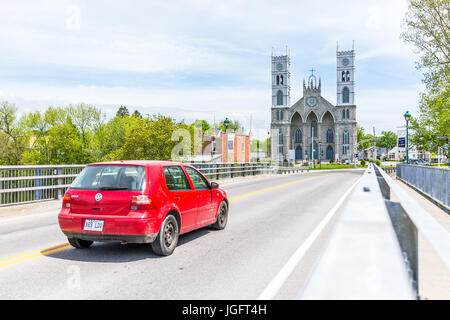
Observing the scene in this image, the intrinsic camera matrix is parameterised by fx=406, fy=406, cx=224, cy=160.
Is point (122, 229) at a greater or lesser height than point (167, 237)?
greater

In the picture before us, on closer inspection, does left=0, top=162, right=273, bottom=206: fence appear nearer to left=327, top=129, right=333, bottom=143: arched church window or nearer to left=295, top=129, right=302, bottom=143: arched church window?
left=327, top=129, right=333, bottom=143: arched church window

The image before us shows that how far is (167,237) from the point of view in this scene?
662 cm

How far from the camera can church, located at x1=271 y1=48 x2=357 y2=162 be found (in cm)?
11356

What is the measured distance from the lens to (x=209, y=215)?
840cm

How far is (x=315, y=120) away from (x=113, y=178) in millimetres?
117031

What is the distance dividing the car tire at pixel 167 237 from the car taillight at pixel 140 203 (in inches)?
16.1

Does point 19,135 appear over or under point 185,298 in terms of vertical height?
over

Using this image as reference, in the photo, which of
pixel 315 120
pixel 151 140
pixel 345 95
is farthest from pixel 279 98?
pixel 151 140

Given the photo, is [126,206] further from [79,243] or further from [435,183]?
[435,183]

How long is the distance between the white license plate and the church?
10643 cm

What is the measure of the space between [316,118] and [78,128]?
69.0 meters

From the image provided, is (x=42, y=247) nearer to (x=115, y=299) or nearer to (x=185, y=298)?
(x=115, y=299)

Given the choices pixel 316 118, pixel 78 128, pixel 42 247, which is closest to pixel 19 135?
pixel 78 128
